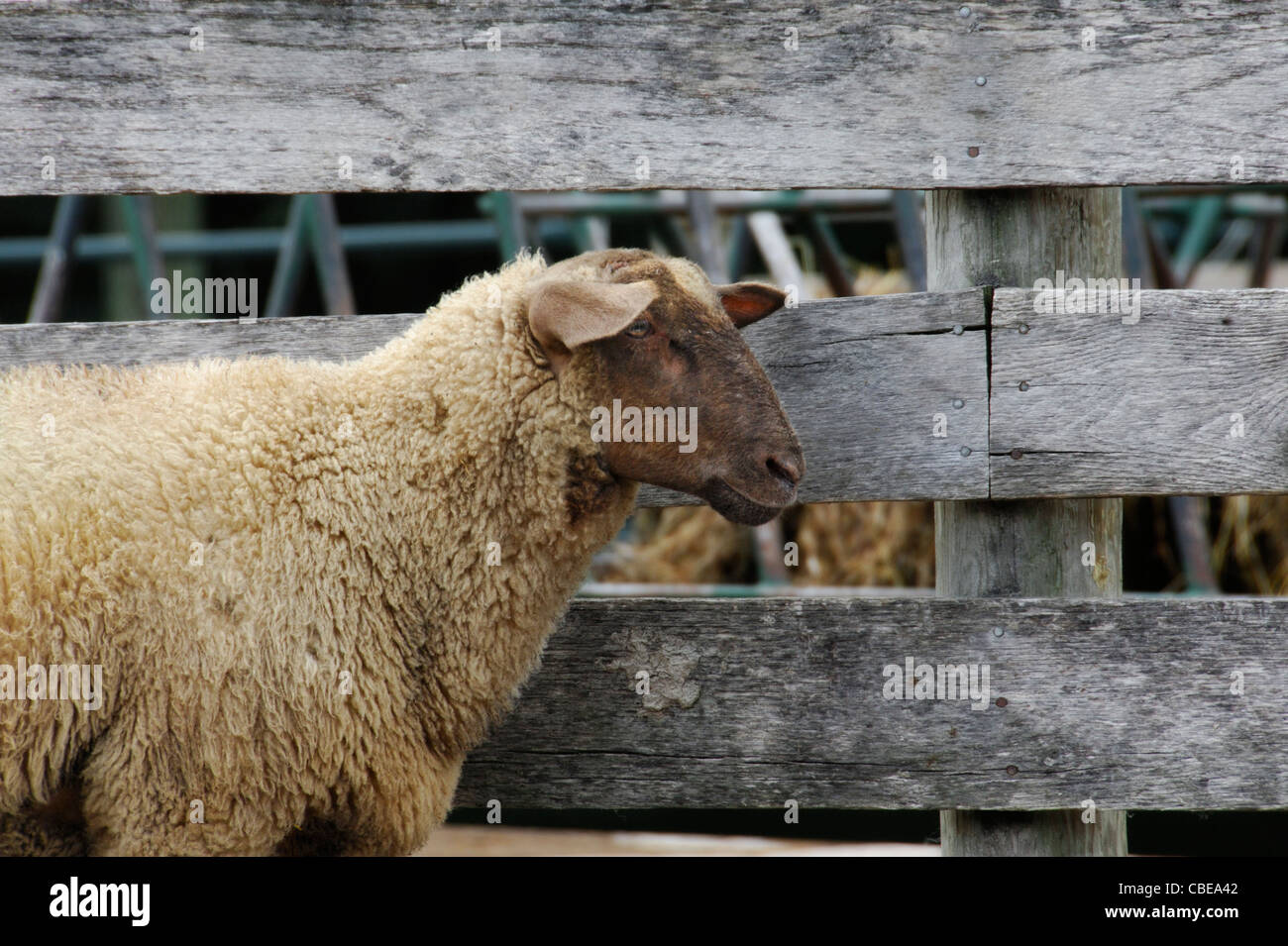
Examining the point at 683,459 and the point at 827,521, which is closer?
the point at 683,459

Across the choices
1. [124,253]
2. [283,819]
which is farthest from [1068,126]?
[124,253]

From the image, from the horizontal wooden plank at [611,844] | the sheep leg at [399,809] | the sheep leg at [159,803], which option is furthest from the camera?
the horizontal wooden plank at [611,844]

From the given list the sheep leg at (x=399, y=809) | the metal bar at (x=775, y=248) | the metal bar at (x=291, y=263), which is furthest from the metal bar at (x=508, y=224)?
the sheep leg at (x=399, y=809)

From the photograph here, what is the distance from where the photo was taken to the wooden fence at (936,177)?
2941 millimetres

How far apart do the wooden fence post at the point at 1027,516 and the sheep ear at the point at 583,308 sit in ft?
2.86

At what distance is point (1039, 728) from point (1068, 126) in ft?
4.63

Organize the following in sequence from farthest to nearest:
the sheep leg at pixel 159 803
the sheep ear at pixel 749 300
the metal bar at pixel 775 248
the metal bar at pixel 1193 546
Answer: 1. the metal bar at pixel 775 248
2. the metal bar at pixel 1193 546
3. the sheep ear at pixel 749 300
4. the sheep leg at pixel 159 803

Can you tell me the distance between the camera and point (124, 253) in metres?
8.17

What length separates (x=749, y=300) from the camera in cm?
296

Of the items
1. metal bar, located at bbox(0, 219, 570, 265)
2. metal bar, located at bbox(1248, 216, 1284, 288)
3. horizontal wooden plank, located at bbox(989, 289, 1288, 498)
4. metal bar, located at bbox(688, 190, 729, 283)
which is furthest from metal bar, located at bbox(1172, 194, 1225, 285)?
horizontal wooden plank, located at bbox(989, 289, 1288, 498)

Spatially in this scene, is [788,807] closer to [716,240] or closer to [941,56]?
[941,56]

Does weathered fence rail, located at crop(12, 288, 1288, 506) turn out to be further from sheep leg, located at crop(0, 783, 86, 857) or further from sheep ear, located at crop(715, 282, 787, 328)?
sheep leg, located at crop(0, 783, 86, 857)

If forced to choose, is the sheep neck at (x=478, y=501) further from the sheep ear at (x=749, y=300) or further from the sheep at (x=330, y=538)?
the sheep ear at (x=749, y=300)

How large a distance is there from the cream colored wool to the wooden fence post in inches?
36.0
